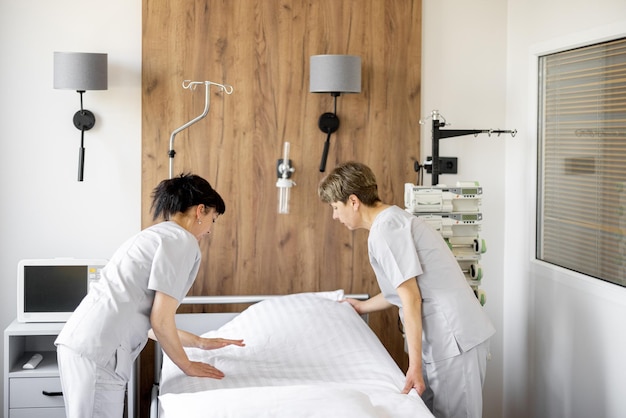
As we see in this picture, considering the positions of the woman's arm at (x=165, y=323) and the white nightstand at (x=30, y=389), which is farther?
the white nightstand at (x=30, y=389)

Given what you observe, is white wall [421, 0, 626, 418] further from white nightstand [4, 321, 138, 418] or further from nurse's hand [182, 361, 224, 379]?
white nightstand [4, 321, 138, 418]

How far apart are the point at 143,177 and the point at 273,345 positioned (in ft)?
3.56

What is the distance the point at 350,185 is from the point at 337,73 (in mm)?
883

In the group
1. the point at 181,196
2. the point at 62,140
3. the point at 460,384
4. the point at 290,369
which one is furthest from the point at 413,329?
the point at 62,140

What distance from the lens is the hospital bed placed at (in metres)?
2.09

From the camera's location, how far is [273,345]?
112 inches

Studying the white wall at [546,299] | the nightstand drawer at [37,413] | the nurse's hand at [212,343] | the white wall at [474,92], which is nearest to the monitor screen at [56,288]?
the nightstand drawer at [37,413]

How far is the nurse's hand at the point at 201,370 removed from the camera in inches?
97.3

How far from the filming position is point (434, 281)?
102 inches

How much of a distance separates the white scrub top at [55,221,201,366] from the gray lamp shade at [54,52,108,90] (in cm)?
101

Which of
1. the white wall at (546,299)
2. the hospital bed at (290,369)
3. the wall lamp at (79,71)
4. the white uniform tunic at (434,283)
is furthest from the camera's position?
the wall lamp at (79,71)

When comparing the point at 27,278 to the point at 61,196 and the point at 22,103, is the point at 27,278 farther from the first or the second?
the point at 22,103

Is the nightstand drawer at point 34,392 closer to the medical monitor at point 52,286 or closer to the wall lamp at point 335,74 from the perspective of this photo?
the medical monitor at point 52,286

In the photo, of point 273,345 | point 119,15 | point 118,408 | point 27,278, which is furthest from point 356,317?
point 119,15
